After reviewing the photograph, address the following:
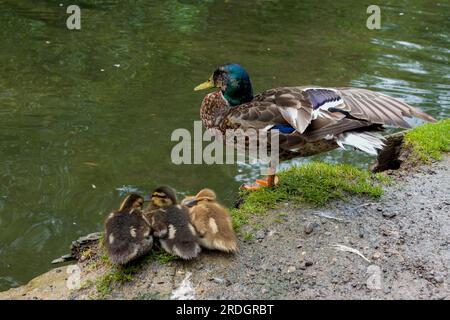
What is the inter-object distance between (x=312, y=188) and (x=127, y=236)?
6.18 ft

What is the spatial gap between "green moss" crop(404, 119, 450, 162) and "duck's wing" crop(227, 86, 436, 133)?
1.27 m

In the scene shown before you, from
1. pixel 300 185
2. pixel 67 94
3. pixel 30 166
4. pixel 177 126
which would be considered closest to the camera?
pixel 300 185

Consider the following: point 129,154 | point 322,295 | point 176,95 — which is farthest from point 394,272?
point 176,95

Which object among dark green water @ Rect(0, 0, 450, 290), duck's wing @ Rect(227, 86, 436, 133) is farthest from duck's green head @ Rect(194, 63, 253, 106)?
dark green water @ Rect(0, 0, 450, 290)

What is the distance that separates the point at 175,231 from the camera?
4.05 meters

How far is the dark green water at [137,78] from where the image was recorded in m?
6.39

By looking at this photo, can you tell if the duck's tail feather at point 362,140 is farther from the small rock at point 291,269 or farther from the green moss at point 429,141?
the green moss at point 429,141

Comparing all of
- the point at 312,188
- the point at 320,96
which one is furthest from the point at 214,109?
the point at 312,188

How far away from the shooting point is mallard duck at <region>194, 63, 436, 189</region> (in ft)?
14.8

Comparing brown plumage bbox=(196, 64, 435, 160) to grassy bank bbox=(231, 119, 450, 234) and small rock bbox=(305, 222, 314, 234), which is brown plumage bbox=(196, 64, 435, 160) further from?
small rock bbox=(305, 222, 314, 234)

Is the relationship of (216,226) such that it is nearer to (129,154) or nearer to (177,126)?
(129,154)

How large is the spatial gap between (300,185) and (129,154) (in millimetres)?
2908

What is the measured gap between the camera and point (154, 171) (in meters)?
7.05

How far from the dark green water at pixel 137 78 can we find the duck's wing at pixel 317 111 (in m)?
1.90
